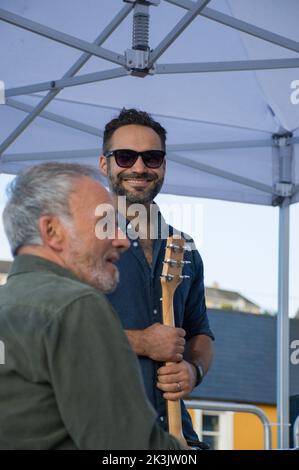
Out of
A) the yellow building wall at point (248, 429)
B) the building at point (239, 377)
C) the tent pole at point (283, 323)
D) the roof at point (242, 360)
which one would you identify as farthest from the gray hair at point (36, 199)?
the roof at point (242, 360)

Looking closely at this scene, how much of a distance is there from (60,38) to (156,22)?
1.13 m

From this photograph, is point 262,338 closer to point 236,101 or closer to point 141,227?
point 236,101

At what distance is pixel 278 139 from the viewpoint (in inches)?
239

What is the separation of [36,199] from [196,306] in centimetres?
153

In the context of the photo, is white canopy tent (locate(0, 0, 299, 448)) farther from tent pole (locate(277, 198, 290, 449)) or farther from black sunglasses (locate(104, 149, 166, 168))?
black sunglasses (locate(104, 149, 166, 168))

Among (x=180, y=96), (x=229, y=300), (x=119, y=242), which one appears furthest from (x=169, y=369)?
(x=229, y=300)

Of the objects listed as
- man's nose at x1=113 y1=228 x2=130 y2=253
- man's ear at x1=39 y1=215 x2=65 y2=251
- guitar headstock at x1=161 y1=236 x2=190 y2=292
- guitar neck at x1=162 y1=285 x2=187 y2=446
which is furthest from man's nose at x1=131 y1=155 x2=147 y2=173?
man's ear at x1=39 y1=215 x2=65 y2=251

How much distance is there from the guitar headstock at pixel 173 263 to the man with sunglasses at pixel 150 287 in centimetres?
12

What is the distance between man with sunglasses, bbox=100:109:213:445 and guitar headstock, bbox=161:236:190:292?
0.12m

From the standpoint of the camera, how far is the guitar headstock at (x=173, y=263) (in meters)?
3.05

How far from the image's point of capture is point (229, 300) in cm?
3428

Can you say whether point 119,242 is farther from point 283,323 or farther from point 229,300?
point 229,300
